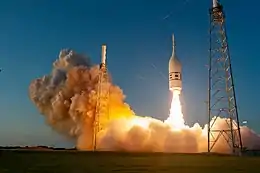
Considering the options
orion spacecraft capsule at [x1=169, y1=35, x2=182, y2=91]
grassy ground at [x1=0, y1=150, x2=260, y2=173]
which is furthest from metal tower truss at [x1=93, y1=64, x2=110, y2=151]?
grassy ground at [x1=0, y1=150, x2=260, y2=173]

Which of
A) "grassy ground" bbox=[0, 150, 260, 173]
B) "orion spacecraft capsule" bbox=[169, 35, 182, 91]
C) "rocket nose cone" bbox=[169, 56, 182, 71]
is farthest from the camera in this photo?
"rocket nose cone" bbox=[169, 56, 182, 71]

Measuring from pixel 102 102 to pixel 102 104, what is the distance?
409 mm

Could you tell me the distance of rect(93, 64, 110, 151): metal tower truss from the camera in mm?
58906

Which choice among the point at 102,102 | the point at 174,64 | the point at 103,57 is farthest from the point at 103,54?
the point at 174,64

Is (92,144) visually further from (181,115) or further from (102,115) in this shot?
(181,115)

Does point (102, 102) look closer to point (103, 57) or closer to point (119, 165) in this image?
point (103, 57)

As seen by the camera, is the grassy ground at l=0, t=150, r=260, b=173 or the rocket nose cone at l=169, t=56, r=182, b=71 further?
the rocket nose cone at l=169, t=56, r=182, b=71

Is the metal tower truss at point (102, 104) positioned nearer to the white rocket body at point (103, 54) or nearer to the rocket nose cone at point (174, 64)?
the white rocket body at point (103, 54)

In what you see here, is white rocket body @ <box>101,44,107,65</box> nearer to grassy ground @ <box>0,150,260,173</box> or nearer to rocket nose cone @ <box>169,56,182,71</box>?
rocket nose cone @ <box>169,56,182,71</box>

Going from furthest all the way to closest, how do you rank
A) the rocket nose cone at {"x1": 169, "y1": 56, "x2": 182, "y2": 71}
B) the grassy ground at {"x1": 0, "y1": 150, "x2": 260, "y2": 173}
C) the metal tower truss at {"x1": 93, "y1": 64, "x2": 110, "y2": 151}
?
the metal tower truss at {"x1": 93, "y1": 64, "x2": 110, "y2": 151} < the rocket nose cone at {"x1": 169, "y1": 56, "x2": 182, "y2": 71} < the grassy ground at {"x1": 0, "y1": 150, "x2": 260, "y2": 173}

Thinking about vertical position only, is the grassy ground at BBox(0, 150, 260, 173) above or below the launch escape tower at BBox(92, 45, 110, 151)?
below

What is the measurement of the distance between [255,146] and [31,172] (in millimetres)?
48730

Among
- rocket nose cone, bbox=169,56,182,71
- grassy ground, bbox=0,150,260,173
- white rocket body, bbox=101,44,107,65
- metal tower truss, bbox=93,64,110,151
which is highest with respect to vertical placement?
white rocket body, bbox=101,44,107,65

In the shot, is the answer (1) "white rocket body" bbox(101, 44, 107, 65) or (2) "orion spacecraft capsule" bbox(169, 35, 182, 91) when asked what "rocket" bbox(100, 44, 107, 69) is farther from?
(2) "orion spacecraft capsule" bbox(169, 35, 182, 91)
